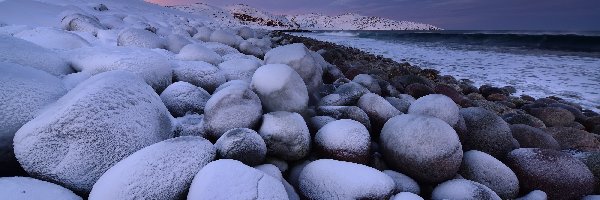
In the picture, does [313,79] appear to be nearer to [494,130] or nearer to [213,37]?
[494,130]

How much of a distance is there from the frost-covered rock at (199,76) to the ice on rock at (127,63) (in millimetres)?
131

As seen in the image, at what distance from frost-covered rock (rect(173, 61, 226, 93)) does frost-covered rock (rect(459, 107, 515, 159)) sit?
5.09 ft

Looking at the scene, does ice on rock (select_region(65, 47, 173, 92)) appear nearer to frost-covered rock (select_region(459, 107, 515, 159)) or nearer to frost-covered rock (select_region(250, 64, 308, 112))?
frost-covered rock (select_region(250, 64, 308, 112))

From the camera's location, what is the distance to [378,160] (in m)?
1.90

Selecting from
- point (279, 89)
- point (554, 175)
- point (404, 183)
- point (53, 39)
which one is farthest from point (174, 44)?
point (554, 175)

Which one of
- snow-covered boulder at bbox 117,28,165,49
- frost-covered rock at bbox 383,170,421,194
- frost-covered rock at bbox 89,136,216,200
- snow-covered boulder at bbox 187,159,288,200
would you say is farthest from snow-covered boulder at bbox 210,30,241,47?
snow-covered boulder at bbox 187,159,288,200

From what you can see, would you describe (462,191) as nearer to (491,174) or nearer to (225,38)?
(491,174)

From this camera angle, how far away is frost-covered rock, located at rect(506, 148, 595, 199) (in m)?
1.91

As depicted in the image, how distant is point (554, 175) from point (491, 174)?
1.23 ft

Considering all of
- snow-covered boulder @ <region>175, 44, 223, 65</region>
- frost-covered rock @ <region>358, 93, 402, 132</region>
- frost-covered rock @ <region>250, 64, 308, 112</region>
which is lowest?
frost-covered rock @ <region>358, 93, 402, 132</region>

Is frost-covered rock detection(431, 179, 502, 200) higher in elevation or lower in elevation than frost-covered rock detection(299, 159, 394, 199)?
lower

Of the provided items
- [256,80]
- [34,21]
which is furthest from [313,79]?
[34,21]

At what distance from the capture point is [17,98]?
142cm

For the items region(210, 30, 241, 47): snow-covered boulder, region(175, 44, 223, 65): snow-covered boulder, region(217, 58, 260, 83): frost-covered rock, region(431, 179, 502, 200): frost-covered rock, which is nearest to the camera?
region(431, 179, 502, 200): frost-covered rock
